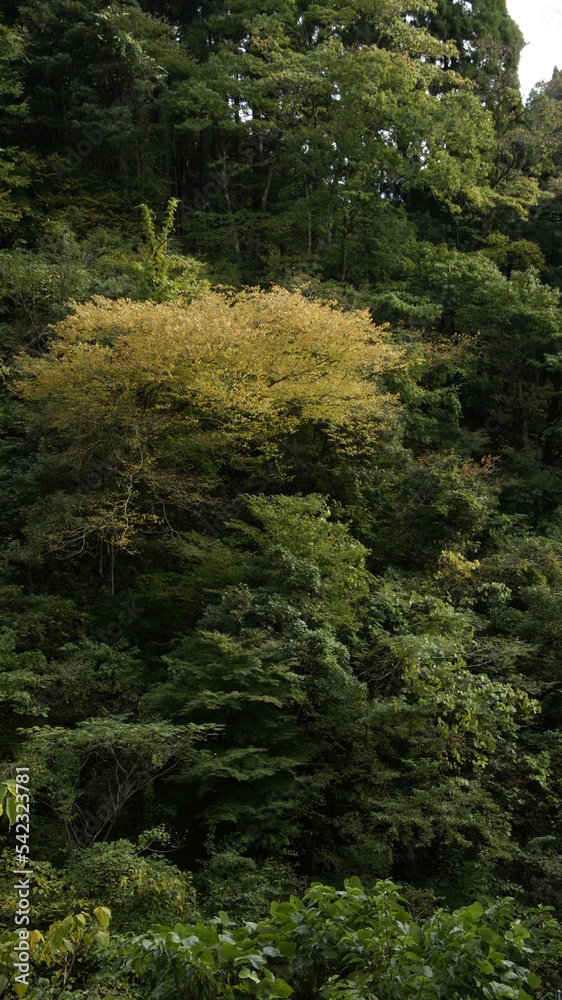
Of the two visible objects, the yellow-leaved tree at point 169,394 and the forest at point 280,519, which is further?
the yellow-leaved tree at point 169,394

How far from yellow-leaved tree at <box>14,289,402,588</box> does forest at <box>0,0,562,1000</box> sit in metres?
0.06

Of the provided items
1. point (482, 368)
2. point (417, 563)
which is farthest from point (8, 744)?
point (482, 368)

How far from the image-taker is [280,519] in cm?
806

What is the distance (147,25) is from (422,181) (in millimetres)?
8816

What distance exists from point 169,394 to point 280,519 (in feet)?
8.25

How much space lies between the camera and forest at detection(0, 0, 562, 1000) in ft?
14.7

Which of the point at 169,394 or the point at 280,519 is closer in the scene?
the point at 280,519

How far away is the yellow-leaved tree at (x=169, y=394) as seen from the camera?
8633 mm

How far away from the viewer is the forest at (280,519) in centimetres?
447

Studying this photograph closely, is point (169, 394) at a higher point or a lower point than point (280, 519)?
higher

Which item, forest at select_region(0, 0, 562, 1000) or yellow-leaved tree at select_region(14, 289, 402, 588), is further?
yellow-leaved tree at select_region(14, 289, 402, 588)

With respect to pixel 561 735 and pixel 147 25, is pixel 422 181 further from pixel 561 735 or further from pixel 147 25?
pixel 561 735

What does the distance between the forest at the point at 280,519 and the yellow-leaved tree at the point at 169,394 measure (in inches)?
2.3

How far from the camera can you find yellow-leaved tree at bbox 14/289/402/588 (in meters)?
8.63
